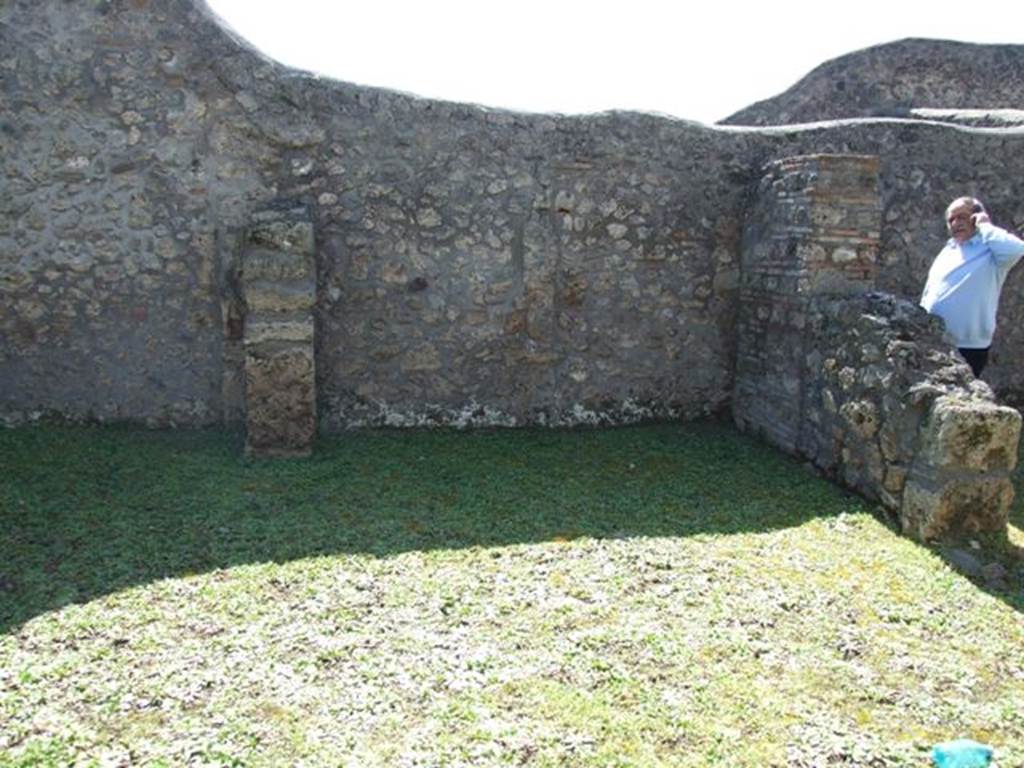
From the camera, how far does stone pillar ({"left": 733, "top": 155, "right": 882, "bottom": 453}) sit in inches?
225

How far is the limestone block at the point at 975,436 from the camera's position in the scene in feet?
14.6

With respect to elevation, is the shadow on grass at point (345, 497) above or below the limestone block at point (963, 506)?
below

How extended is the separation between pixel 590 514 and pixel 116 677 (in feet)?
8.43

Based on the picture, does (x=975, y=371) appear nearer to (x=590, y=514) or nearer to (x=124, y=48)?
(x=590, y=514)

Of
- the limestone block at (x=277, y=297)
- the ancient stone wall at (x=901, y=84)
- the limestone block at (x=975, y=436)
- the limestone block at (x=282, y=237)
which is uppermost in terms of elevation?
the ancient stone wall at (x=901, y=84)

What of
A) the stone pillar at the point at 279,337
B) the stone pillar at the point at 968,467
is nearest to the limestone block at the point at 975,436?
the stone pillar at the point at 968,467

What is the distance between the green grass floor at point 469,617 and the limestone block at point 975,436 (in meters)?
0.45

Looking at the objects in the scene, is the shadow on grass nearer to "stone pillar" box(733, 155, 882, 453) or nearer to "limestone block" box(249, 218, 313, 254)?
"stone pillar" box(733, 155, 882, 453)

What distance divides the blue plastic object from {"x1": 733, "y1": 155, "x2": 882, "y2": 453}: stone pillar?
3.21 m

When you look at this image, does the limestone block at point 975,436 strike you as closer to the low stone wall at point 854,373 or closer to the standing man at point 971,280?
the low stone wall at point 854,373

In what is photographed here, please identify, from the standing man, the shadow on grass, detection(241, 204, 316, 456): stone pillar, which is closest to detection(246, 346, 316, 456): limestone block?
detection(241, 204, 316, 456): stone pillar

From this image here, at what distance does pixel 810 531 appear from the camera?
15.8ft

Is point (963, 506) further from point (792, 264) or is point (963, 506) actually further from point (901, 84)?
point (901, 84)

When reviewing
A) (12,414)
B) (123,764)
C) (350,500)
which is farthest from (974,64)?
(123,764)
